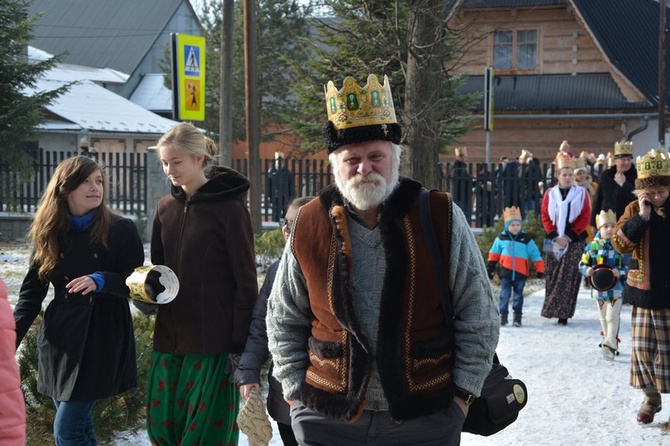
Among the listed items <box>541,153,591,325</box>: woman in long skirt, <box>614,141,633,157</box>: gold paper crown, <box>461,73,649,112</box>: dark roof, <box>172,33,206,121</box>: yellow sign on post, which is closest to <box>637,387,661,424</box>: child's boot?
<box>541,153,591,325</box>: woman in long skirt

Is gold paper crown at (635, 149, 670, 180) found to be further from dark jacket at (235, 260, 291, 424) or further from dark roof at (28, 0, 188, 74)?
dark roof at (28, 0, 188, 74)

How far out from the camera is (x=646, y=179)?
23.0 ft

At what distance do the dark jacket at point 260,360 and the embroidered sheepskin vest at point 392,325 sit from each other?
0.98m

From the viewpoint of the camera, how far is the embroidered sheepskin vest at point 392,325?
349 cm

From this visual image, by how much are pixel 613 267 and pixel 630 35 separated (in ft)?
91.8

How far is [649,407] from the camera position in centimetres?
720

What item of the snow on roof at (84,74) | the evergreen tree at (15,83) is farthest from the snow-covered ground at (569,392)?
the snow on roof at (84,74)

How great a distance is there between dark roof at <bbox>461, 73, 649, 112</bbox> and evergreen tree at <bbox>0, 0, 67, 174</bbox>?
16.4 m

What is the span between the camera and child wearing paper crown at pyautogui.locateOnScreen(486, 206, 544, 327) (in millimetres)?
11055

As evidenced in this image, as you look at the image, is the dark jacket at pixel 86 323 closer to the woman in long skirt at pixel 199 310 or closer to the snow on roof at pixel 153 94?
the woman in long skirt at pixel 199 310

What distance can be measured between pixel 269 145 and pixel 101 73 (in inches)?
342

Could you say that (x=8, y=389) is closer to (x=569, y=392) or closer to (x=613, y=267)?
(x=569, y=392)

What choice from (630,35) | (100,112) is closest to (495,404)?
(630,35)

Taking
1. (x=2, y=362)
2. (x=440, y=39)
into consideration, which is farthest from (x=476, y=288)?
(x=440, y=39)
